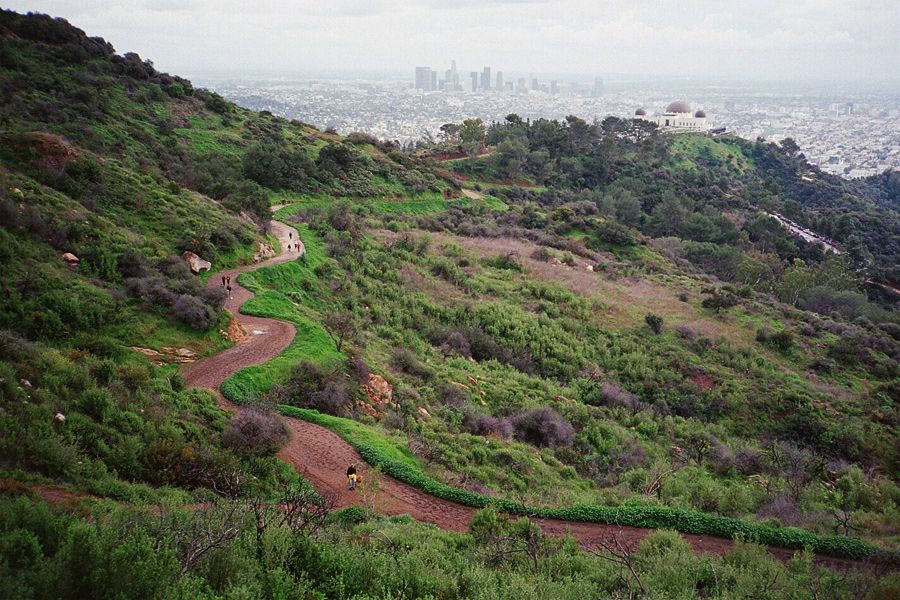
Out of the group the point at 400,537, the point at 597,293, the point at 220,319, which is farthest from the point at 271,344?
the point at 597,293

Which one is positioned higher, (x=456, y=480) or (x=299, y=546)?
(x=299, y=546)

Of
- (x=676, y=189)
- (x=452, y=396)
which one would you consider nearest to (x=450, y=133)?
(x=676, y=189)

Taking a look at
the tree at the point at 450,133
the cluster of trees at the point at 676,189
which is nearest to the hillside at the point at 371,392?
the cluster of trees at the point at 676,189

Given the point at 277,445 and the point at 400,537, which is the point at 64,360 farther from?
the point at 400,537

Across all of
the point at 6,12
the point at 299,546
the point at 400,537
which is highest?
the point at 6,12

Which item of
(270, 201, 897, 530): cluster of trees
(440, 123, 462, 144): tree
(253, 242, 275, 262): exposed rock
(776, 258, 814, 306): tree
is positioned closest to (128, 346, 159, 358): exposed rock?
(270, 201, 897, 530): cluster of trees

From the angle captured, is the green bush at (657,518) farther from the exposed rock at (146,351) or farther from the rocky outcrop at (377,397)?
the exposed rock at (146,351)

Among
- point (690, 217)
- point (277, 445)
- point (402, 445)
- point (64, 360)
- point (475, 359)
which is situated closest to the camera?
point (64, 360)
